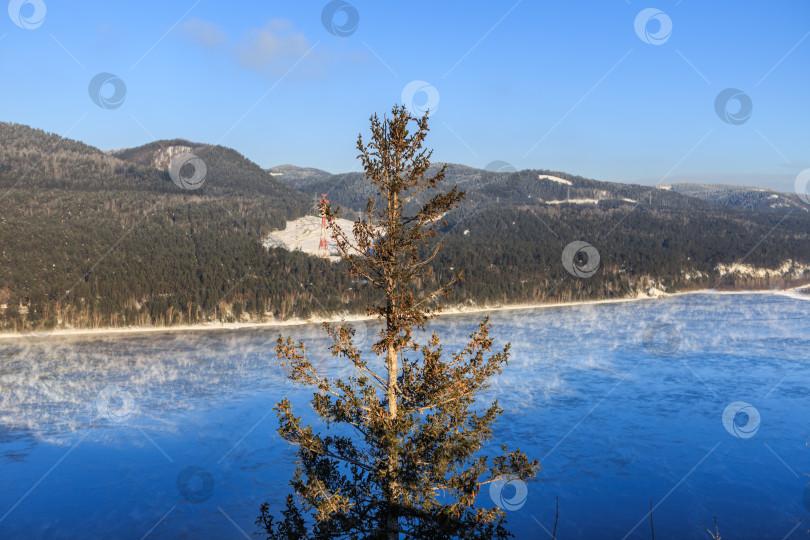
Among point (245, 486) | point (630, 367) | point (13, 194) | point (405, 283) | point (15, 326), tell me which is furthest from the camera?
point (13, 194)

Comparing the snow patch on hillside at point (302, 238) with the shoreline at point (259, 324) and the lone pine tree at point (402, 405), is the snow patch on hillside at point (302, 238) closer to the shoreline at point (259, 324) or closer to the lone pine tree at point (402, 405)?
the shoreline at point (259, 324)

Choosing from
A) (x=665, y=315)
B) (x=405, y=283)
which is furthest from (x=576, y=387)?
(x=665, y=315)

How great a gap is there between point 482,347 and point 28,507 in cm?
2768

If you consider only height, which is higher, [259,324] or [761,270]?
[761,270]

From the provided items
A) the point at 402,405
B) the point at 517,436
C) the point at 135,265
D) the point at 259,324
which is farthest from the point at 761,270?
A: the point at 402,405

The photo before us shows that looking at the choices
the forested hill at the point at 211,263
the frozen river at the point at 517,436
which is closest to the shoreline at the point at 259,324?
the forested hill at the point at 211,263

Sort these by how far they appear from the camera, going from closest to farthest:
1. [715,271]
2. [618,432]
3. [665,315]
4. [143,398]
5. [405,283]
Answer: [405,283] < [618,432] < [143,398] < [665,315] < [715,271]

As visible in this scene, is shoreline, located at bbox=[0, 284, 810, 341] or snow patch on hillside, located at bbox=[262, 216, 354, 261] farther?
snow patch on hillside, located at bbox=[262, 216, 354, 261]

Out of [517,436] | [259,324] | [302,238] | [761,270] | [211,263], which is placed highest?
[302,238]

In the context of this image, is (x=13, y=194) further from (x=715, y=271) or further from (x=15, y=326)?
(x=715, y=271)

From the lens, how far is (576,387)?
56.5 meters

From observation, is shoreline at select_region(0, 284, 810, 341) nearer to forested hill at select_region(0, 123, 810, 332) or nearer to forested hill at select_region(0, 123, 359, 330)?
forested hill at select_region(0, 123, 810, 332)

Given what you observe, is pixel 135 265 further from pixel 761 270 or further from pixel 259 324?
pixel 761 270

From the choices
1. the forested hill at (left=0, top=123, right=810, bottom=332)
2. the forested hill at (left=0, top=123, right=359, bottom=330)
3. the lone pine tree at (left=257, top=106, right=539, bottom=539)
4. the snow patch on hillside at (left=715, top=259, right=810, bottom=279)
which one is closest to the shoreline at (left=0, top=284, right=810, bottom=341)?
the forested hill at (left=0, top=123, right=810, bottom=332)
